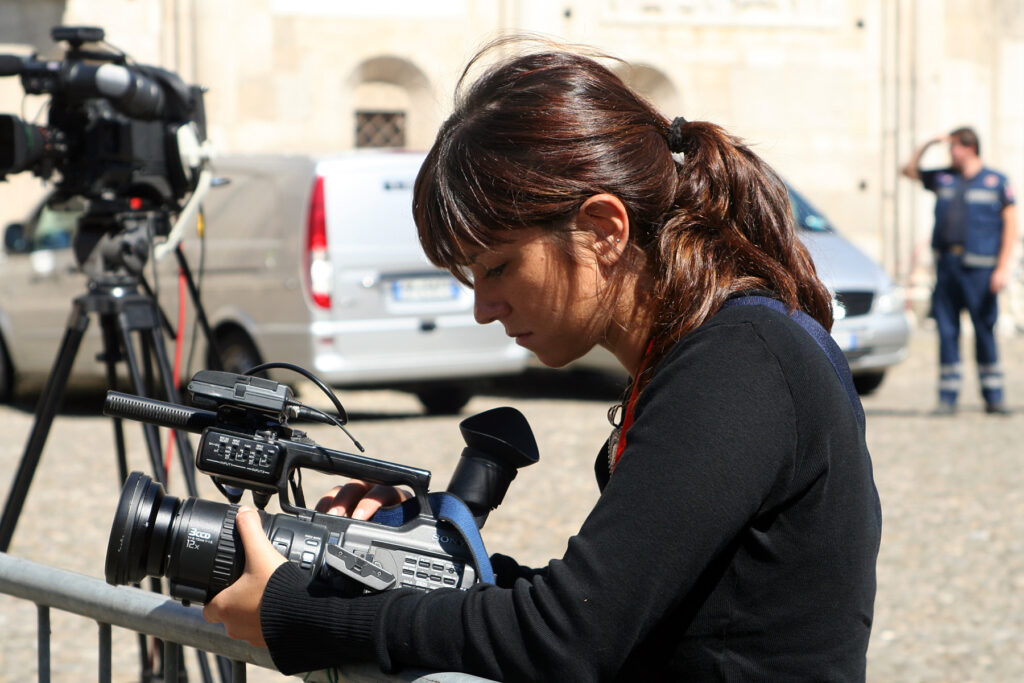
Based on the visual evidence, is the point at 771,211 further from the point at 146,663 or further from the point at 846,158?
the point at 846,158

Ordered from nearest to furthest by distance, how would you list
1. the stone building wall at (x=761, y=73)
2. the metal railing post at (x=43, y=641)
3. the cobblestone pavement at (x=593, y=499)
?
the metal railing post at (x=43, y=641)
the cobblestone pavement at (x=593, y=499)
the stone building wall at (x=761, y=73)

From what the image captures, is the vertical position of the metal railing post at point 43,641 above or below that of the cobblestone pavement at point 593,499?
above

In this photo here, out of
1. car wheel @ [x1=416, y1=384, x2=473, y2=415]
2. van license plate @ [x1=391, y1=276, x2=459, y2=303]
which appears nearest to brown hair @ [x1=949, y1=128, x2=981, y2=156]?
van license plate @ [x1=391, y1=276, x2=459, y2=303]

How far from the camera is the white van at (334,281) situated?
8805mm

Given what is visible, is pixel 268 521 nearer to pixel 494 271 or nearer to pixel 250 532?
pixel 250 532

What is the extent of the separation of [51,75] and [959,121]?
647 inches

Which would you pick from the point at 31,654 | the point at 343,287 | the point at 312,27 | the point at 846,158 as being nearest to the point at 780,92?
the point at 846,158

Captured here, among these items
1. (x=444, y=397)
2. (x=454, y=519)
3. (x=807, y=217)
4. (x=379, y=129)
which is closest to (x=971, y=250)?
(x=807, y=217)

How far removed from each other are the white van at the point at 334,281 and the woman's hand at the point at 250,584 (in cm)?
703

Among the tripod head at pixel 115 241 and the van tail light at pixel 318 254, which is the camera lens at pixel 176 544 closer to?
the tripod head at pixel 115 241

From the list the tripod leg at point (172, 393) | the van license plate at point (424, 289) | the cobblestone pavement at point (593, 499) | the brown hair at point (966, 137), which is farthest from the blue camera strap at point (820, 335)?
the brown hair at point (966, 137)

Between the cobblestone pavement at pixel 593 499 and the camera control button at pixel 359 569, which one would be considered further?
the cobblestone pavement at pixel 593 499

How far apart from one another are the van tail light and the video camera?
23.3ft

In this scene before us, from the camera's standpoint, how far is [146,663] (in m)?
3.38
